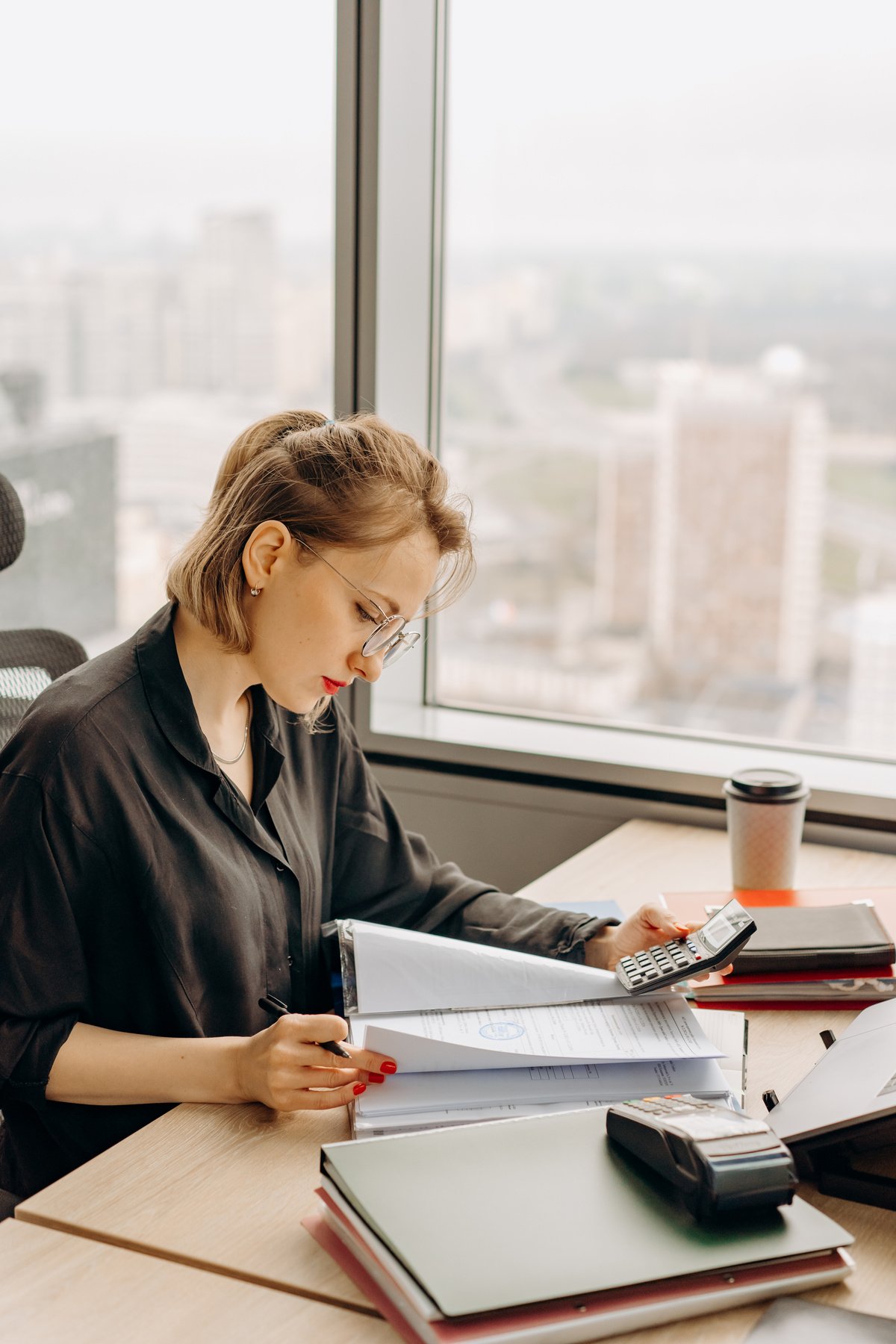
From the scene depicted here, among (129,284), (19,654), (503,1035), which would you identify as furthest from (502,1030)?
(129,284)

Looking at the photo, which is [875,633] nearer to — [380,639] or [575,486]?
[575,486]

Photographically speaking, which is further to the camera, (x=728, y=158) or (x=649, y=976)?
(x=728, y=158)

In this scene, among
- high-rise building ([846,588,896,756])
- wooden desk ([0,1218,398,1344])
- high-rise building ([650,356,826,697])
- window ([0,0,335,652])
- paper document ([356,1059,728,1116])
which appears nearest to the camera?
wooden desk ([0,1218,398,1344])

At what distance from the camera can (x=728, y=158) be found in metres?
2.48

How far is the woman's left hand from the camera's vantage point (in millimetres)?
1368

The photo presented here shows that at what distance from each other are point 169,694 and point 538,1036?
A: 1.58 ft

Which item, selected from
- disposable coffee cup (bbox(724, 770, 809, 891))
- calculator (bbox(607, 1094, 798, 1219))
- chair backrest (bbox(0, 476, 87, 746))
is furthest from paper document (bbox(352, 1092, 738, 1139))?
chair backrest (bbox(0, 476, 87, 746))

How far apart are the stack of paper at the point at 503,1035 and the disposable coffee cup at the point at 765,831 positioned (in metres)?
0.46

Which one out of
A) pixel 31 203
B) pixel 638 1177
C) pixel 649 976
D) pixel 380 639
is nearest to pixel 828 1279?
pixel 638 1177

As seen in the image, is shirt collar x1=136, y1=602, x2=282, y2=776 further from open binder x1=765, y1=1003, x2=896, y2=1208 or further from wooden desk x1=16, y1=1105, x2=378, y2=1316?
open binder x1=765, y1=1003, x2=896, y2=1208

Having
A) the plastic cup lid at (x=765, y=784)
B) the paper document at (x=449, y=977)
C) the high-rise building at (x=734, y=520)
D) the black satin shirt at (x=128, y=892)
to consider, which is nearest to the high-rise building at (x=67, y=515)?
the high-rise building at (x=734, y=520)

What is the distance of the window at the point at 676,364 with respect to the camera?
7.59ft

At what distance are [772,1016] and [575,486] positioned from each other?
1.85 meters

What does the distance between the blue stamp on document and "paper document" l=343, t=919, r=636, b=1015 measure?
1.3 inches
